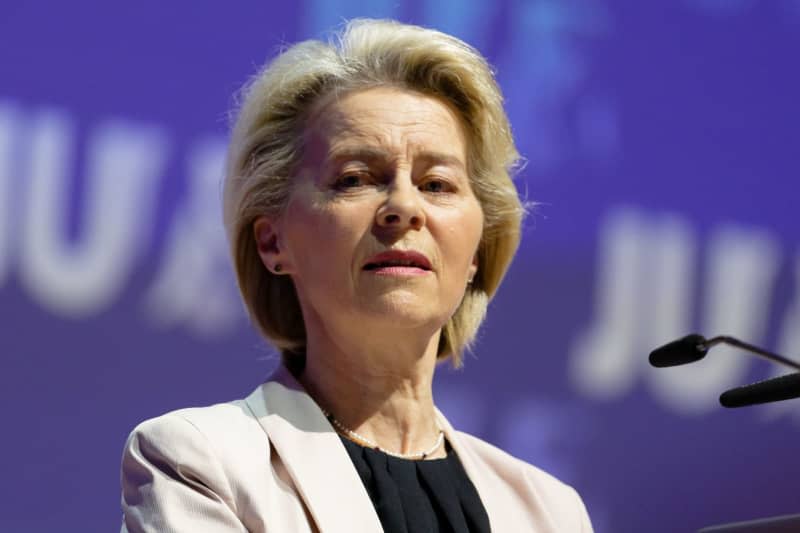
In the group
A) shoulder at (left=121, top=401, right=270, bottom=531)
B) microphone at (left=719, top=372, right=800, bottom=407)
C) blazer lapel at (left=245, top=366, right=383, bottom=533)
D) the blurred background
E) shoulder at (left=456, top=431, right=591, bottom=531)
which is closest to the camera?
microphone at (left=719, top=372, right=800, bottom=407)

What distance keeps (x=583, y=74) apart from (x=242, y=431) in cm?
144

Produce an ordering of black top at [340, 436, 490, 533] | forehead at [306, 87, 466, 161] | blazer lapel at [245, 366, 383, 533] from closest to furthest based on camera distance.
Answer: blazer lapel at [245, 366, 383, 533] < black top at [340, 436, 490, 533] < forehead at [306, 87, 466, 161]

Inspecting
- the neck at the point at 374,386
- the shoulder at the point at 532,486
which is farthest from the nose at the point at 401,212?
the shoulder at the point at 532,486

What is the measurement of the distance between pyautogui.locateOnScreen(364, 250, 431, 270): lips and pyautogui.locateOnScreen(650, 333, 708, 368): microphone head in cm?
46

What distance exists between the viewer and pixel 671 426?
9.75 feet

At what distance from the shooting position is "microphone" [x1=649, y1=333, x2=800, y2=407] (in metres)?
1.59

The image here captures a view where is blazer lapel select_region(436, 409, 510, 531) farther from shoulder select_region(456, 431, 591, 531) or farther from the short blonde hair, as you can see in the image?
A: the short blonde hair

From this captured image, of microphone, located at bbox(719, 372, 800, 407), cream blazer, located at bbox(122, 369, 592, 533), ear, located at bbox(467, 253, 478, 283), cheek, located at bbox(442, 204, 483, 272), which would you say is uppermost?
cheek, located at bbox(442, 204, 483, 272)

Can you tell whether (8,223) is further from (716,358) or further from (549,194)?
(716,358)

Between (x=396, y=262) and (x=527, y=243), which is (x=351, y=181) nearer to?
(x=396, y=262)

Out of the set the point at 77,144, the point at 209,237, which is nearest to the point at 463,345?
the point at 209,237

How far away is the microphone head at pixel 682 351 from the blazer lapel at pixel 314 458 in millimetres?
504

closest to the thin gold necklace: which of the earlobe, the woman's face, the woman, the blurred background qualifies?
the woman

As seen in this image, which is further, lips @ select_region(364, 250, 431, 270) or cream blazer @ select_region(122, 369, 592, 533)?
lips @ select_region(364, 250, 431, 270)
